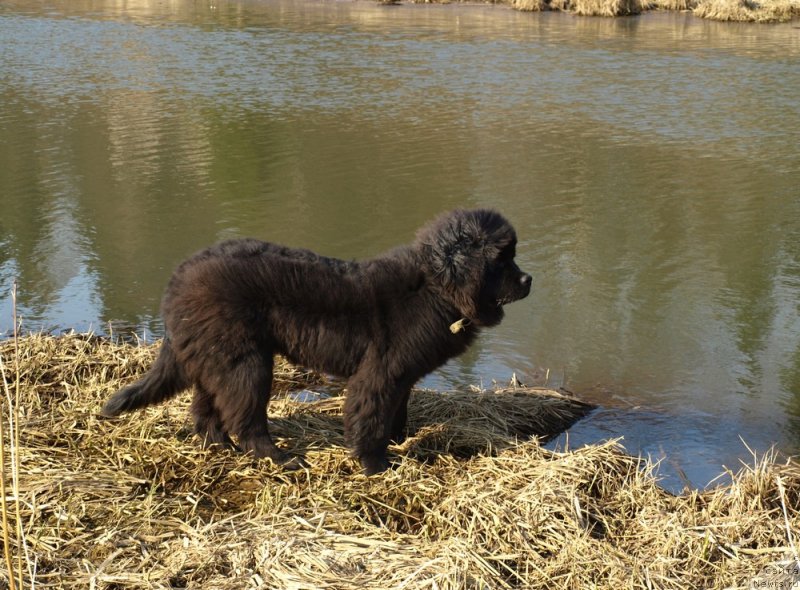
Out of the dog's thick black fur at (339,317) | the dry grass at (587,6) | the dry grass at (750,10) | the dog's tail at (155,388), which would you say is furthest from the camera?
the dry grass at (587,6)

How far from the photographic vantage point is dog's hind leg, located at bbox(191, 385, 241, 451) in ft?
17.9

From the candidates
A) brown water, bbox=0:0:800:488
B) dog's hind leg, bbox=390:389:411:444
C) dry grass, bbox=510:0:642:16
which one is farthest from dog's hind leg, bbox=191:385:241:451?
dry grass, bbox=510:0:642:16

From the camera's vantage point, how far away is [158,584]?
408 cm

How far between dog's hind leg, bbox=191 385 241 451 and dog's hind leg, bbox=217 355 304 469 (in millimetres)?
175

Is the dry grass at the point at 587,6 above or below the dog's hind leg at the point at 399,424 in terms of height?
above

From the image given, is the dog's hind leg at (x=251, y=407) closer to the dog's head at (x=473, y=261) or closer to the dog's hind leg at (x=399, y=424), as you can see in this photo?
the dog's hind leg at (x=399, y=424)

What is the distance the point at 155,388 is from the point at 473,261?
1.84m

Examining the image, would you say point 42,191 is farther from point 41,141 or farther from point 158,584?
point 158,584

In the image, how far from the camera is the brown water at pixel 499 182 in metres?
7.38

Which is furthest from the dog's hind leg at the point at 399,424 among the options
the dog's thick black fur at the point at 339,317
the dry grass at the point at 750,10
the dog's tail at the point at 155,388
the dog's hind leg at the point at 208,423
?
the dry grass at the point at 750,10

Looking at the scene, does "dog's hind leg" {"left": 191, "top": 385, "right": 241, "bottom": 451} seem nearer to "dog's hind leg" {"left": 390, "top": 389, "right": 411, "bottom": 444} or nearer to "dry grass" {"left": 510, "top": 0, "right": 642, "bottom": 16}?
"dog's hind leg" {"left": 390, "top": 389, "right": 411, "bottom": 444}

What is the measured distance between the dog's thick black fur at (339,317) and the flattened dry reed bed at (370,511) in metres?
0.37

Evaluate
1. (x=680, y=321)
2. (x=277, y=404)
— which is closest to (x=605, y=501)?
(x=277, y=404)

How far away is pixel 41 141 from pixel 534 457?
34.8ft
